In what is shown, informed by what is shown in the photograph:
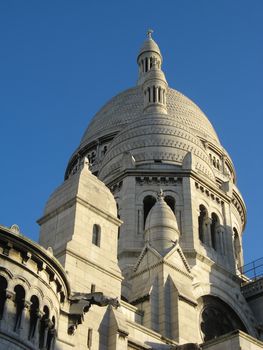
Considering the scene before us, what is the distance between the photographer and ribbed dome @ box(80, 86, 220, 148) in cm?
6675

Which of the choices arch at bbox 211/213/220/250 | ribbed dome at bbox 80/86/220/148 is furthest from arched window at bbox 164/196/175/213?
ribbed dome at bbox 80/86/220/148

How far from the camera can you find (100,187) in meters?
33.5

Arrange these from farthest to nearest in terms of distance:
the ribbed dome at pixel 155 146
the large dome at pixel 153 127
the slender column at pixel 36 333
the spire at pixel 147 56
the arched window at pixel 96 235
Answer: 1. the spire at pixel 147 56
2. the large dome at pixel 153 127
3. the ribbed dome at pixel 155 146
4. the arched window at pixel 96 235
5. the slender column at pixel 36 333

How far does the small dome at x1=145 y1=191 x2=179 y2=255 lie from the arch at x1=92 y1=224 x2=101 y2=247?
20.0 ft

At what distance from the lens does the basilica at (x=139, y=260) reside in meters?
24.6

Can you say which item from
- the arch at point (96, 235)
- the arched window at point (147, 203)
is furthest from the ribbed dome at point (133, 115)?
the arch at point (96, 235)

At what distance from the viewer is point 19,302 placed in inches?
928

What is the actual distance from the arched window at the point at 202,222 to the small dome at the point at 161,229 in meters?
7.04

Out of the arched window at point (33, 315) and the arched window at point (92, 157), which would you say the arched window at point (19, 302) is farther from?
the arched window at point (92, 157)

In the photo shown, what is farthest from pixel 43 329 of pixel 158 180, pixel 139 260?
pixel 158 180

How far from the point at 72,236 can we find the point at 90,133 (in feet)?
133

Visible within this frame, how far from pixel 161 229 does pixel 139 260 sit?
2.59 meters

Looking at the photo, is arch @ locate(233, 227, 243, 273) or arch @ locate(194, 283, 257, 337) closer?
arch @ locate(194, 283, 257, 337)

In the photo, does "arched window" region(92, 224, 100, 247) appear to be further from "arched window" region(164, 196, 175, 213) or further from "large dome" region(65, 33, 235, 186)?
"large dome" region(65, 33, 235, 186)
